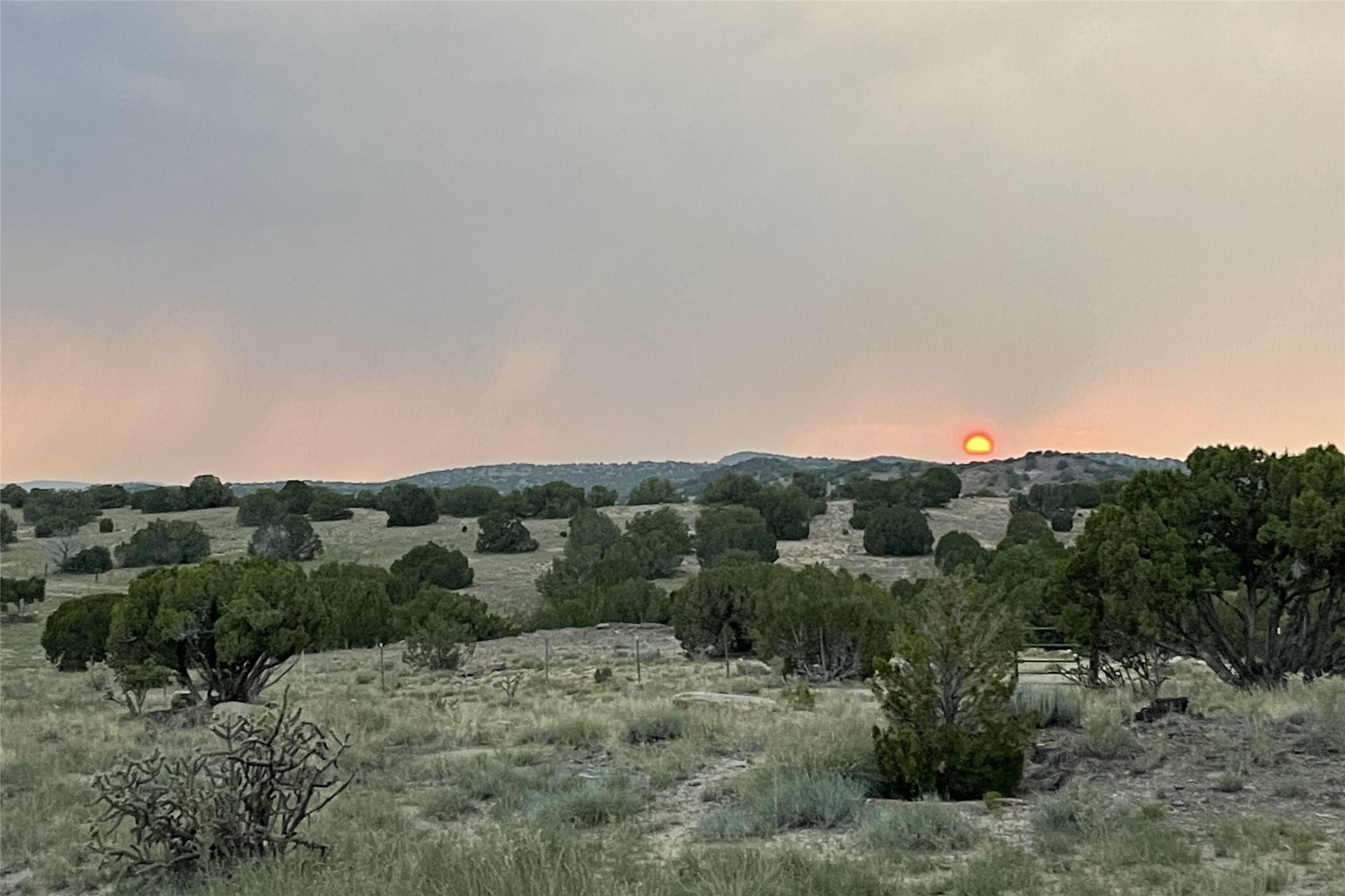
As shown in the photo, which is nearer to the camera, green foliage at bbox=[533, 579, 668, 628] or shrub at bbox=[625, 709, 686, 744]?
shrub at bbox=[625, 709, 686, 744]

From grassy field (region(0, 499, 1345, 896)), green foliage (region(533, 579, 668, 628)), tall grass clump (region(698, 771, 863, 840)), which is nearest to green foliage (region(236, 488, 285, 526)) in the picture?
green foliage (region(533, 579, 668, 628))

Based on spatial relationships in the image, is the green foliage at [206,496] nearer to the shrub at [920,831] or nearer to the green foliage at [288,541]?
the green foliage at [288,541]

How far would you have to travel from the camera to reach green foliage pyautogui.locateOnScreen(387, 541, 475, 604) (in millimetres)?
50094

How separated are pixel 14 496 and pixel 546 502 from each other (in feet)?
131

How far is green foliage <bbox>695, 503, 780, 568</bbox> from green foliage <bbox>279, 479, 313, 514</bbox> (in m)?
29.2

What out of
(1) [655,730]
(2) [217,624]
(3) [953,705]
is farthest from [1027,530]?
(3) [953,705]

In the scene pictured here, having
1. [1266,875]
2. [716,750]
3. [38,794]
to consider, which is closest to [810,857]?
[1266,875]

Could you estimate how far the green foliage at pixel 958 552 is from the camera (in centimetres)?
4775

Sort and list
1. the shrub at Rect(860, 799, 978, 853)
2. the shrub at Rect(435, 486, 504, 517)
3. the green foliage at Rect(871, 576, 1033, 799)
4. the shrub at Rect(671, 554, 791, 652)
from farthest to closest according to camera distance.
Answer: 1. the shrub at Rect(435, 486, 504, 517)
2. the shrub at Rect(671, 554, 791, 652)
3. the green foliage at Rect(871, 576, 1033, 799)
4. the shrub at Rect(860, 799, 978, 853)

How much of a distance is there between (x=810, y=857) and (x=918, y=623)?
4779mm

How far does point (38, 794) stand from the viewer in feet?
40.0

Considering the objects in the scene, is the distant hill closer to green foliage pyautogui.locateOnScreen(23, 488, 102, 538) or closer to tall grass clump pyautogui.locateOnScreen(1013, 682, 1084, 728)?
green foliage pyautogui.locateOnScreen(23, 488, 102, 538)

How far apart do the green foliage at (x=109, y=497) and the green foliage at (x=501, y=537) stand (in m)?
34.2

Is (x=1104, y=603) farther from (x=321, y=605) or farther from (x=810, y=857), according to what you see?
(x=321, y=605)
